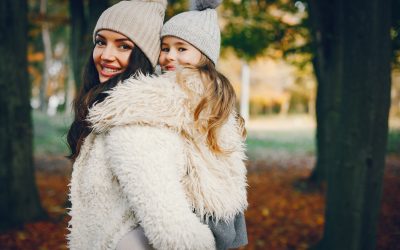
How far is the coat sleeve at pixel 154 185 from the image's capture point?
1595mm

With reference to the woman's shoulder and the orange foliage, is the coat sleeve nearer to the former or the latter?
the woman's shoulder

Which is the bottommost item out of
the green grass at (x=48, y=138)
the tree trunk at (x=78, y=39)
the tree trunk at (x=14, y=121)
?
the green grass at (x=48, y=138)

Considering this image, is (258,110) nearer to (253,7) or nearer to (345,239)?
(253,7)

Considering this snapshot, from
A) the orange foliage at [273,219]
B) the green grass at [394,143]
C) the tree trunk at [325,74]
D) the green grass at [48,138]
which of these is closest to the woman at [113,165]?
the orange foliage at [273,219]

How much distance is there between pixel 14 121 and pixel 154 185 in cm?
429

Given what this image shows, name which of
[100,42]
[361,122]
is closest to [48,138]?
[361,122]

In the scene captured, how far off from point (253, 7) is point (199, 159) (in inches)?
323

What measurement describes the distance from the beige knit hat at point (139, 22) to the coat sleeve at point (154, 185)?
0.62m

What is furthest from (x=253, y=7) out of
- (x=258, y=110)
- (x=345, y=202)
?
(x=258, y=110)

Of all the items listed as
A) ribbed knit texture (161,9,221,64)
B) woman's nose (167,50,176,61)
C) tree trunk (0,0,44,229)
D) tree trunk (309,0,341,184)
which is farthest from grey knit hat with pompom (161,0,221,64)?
tree trunk (0,0,44,229)

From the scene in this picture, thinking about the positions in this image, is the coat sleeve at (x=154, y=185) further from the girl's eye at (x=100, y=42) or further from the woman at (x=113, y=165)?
the girl's eye at (x=100, y=42)

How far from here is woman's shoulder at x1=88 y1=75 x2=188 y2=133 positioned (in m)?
1.69

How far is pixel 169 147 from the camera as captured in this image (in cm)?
170

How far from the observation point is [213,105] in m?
1.86
